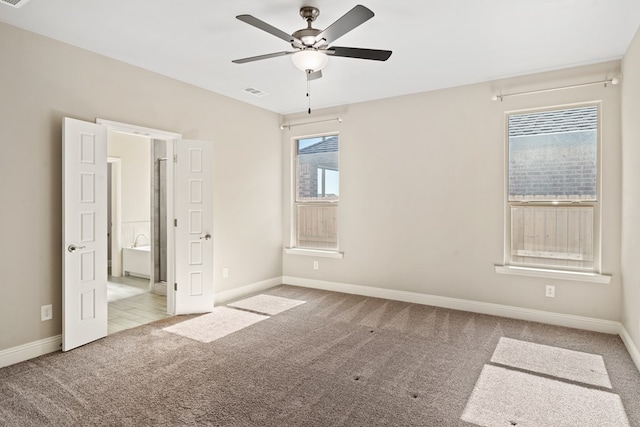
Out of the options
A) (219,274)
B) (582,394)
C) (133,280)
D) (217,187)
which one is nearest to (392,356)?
(582,394)

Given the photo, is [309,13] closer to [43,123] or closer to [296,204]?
[43,123]

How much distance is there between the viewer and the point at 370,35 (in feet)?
10.2

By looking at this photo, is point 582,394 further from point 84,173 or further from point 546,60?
point 84,173

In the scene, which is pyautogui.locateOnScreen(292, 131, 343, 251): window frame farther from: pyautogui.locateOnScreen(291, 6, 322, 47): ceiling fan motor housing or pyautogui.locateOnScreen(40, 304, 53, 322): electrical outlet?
pyautogui.locateOnScreen(40, 304, 53, 322): electrical outlet

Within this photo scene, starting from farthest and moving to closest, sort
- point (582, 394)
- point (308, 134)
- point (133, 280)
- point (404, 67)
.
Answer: point (133, 280)
point (308, 134)
point (404, 67)
point (582, 394)

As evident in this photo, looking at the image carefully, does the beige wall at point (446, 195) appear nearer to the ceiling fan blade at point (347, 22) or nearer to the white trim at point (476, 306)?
the white trim at point (476, 306)

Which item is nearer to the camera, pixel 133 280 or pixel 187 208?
pixel 187 208

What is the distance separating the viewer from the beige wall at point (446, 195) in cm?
368

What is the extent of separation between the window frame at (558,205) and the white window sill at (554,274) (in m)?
0.03

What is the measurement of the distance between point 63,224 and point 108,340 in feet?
3.80

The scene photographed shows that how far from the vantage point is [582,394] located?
2494 millimetres

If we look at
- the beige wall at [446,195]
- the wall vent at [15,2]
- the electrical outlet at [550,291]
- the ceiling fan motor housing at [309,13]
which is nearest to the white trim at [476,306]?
the beige wall at [446,195]

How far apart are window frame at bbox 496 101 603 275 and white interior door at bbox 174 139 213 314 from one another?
3.48m

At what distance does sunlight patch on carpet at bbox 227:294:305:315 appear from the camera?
4430 millimetres
